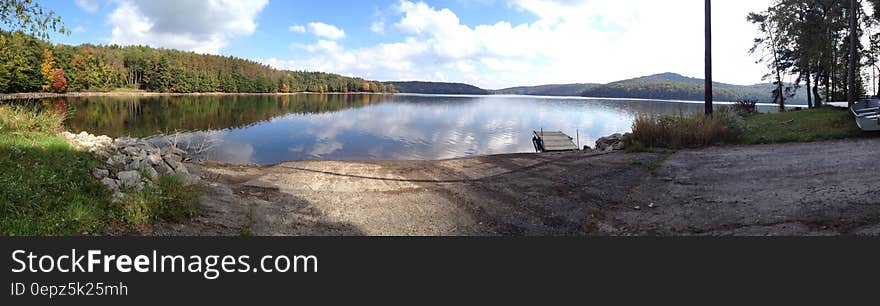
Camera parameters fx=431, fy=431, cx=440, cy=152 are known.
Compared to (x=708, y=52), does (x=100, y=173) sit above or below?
below

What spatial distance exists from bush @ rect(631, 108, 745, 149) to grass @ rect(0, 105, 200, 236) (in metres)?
13.1

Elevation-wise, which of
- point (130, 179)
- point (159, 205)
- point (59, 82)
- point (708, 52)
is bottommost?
point (159, 205)

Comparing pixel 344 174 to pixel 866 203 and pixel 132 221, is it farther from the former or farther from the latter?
pixel 866 203

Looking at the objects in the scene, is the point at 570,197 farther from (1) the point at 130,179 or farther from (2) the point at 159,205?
(1) the point at 130,179

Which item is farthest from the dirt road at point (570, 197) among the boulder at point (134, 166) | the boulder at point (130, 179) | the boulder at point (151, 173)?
the boulder at point (134, 166)

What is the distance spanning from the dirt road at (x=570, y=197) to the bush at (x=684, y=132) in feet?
7.63

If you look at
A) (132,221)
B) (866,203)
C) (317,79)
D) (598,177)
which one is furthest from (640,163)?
(317,79)

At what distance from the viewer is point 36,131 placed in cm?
991

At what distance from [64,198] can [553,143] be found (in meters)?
22.2

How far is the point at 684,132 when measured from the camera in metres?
14.2

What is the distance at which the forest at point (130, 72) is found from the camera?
70.5m

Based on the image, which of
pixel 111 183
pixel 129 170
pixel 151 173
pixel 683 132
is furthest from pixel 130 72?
pixel 683 132

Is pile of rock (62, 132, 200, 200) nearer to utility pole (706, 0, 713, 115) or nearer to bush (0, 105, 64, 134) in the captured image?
bush (0, 105, 64, 134)

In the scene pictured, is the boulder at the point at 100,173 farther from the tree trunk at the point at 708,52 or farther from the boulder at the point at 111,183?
the tree trunk at the point at 708,52
